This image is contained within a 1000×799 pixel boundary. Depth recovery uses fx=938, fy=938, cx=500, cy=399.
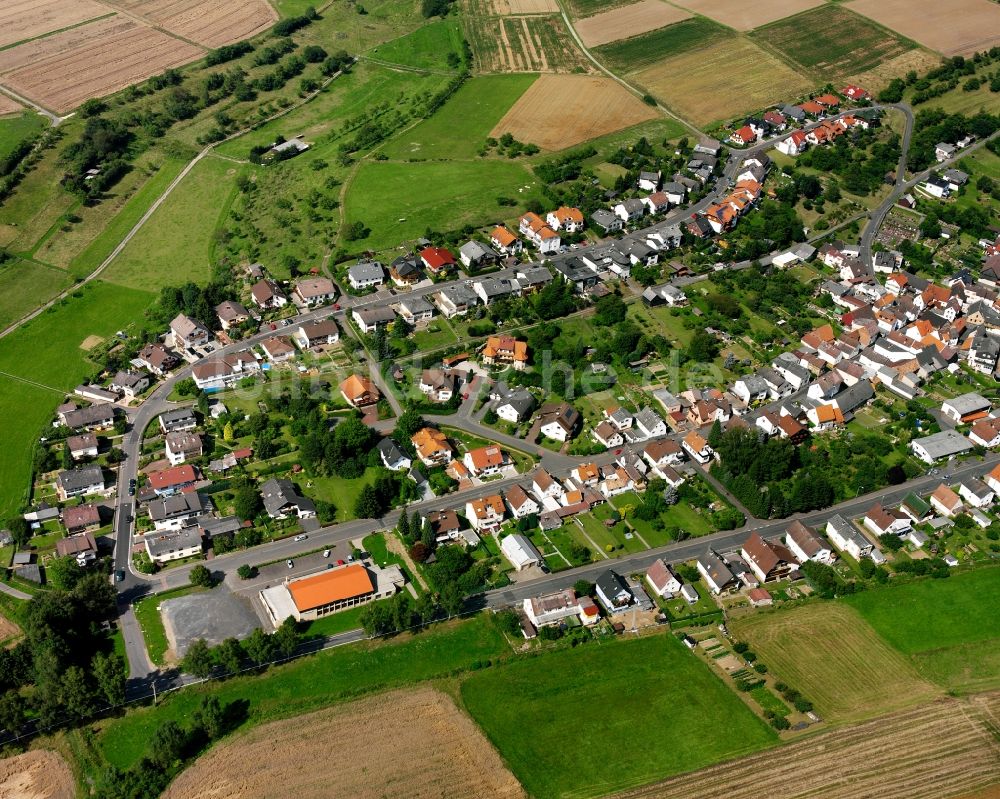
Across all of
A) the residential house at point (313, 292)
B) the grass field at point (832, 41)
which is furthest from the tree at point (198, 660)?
the grass field at point (832, 41)

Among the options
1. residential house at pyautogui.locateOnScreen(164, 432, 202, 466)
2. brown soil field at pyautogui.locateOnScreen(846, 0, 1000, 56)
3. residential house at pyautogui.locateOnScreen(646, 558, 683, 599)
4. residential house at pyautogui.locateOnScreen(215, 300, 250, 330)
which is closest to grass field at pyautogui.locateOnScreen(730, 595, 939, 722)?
residential house at pyautogui.locateOnScreen(646, 558, 683, 599)

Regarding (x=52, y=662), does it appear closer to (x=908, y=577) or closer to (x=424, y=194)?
(x=908, y=577)

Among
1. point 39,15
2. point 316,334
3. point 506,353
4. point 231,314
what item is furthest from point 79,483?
point 39,15

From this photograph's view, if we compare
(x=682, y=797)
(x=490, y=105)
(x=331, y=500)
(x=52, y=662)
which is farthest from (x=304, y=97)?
(x=682, y=797)

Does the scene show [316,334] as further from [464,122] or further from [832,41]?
[832,41]

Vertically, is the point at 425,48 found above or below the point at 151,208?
above

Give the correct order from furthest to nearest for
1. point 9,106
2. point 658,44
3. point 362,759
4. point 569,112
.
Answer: point 658,44 → point 569,112 → point 9,106 → point 362,759
